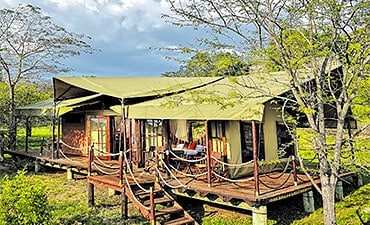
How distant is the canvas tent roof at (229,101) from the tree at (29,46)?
9982 mm

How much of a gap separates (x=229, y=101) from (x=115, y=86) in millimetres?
6708

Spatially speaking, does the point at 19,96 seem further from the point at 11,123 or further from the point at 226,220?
the point at 226,220

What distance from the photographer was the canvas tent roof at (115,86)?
A: 36.6 feet

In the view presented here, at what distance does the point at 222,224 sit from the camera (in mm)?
Result: 8141

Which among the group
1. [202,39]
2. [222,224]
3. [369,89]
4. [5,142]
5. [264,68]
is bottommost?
[222,224]

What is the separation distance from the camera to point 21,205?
6484mm

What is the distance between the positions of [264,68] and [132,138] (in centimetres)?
708

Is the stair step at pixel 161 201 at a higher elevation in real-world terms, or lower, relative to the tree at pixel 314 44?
lower

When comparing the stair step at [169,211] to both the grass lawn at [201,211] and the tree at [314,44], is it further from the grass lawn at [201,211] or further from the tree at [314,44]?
the tree at [314,44]

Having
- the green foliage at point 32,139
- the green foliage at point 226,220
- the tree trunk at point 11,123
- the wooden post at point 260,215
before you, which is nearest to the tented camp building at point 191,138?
the wooden post at point 260,215

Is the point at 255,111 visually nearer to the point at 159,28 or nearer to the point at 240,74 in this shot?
the point at 240,74

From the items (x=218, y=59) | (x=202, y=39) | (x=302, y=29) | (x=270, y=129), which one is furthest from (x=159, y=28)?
(x=270, y=129)

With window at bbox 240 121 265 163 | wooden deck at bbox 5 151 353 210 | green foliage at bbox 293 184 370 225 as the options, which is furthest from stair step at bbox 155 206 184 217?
window at bbox 240 121 265 163

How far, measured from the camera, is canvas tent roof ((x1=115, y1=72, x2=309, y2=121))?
20.9 ft
